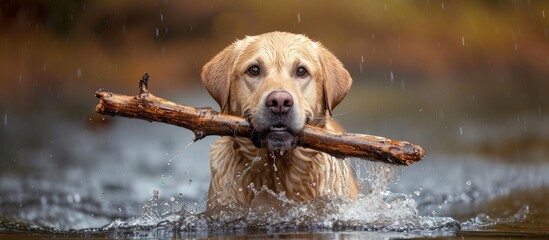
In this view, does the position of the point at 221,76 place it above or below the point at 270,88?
above

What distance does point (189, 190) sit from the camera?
1141cm

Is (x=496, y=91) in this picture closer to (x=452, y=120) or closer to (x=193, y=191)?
(x=452, y=120)

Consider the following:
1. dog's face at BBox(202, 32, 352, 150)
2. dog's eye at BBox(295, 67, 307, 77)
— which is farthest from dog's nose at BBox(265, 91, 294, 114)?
dog's eye at BBox(295, 67, 307, 77)

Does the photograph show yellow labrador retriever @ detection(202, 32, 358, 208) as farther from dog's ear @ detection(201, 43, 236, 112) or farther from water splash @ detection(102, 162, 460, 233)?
water splash @ detection(102, 162, 460, 233)

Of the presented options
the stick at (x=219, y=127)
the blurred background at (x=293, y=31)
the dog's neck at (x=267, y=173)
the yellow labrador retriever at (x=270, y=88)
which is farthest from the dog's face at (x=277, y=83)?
the blurred background at (x=293, y=31)

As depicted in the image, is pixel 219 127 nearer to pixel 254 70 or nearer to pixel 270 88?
pixel 270 88

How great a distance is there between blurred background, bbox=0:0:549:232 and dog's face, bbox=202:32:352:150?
4.78 m

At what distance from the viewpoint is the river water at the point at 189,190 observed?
6711mm

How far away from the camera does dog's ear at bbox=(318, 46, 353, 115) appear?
7.21 metres

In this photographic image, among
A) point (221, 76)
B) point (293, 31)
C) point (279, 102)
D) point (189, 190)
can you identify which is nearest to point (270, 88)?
point (279, 102)

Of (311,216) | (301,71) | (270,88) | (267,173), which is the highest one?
(301,71)

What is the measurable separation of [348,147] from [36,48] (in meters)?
8.52

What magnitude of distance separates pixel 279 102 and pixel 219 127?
417 millimetres

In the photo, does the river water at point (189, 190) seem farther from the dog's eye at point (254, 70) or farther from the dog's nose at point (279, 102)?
the dog's eye at point (254, 70)
